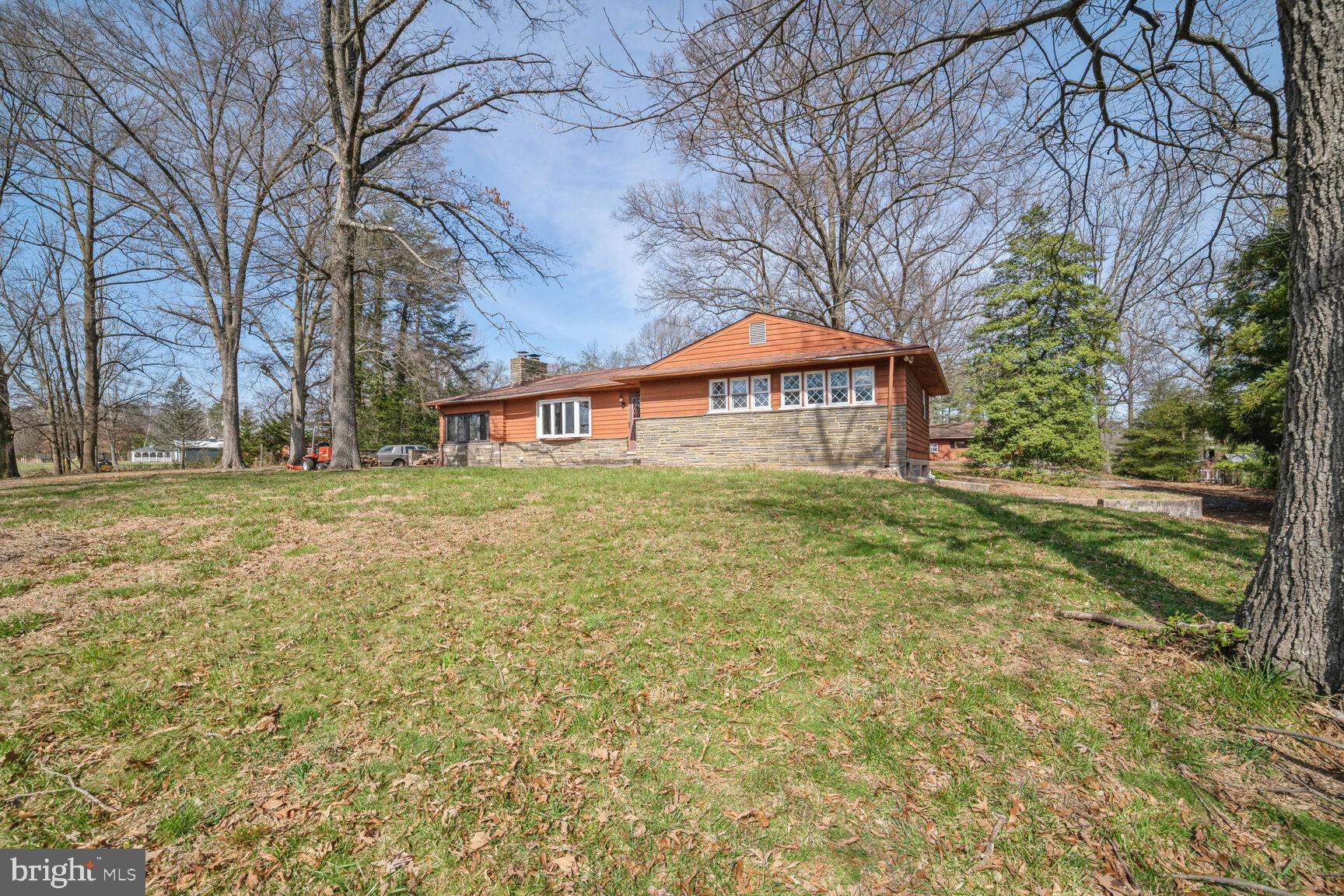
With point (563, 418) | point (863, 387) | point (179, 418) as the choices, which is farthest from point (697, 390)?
point (179, 418)

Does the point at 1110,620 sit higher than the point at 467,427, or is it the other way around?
the point at 467,427

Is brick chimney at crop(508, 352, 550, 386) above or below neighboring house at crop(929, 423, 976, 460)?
above

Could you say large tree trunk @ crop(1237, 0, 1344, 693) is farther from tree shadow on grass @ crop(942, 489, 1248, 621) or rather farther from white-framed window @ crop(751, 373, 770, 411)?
white-framed window @ crop(751, 373, 770, 411)

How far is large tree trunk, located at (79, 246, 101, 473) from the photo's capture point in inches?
699

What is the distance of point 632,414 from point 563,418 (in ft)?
10.1

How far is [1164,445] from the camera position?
22812mm

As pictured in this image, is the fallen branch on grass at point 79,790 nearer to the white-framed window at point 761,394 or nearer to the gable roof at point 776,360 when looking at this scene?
the gable roof at point 776,360

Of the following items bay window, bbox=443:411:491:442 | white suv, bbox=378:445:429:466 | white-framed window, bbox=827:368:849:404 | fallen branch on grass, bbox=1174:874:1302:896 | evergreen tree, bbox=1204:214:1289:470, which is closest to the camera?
fallen branch on grass, bbox=1174:874:1302:896

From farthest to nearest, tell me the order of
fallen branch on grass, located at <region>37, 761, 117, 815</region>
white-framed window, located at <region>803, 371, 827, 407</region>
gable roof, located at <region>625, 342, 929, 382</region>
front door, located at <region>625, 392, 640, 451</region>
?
front door, located at <region>625, 392, 640, 451</region>, white-framed window, located at <region>803, 371, 827, 407</region>, gable roof, located at <region>625, 342, 929, 382</region>, fallen branch on grass, located at <region>37, 761, 117, 815</region>

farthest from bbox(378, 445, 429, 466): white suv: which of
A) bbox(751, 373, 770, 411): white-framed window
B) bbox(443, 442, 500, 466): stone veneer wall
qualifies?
bbox(751, 373, 770, 411): white-framed window

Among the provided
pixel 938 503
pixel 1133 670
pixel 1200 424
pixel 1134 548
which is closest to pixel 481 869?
pixel 1133 670
